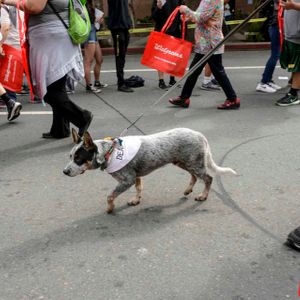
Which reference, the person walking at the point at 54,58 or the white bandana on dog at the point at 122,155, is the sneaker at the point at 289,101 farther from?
the white bandana on dog at the point at 122,155

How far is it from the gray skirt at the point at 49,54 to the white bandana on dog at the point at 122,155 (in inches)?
66.8

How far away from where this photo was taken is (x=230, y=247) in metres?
3.04

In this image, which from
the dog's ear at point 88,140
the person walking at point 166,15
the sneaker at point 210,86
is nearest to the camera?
the dog's ear at point 88,140

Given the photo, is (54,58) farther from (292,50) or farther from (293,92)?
(293,92)

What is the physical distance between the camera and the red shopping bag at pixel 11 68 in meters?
5.46

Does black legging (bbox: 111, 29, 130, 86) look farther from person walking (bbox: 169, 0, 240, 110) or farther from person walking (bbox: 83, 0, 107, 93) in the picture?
person walking (bbox: 169, 0, 240, 110)

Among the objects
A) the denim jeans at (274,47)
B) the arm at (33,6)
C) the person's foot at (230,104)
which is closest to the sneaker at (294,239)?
the arm at (33,6)

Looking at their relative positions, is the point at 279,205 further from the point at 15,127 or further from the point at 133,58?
the point at 133,58

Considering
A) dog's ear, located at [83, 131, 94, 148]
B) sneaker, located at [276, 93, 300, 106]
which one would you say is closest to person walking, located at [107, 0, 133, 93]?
sneaker, located at [276, 93, 300, 106]

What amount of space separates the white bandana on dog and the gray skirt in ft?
5.57

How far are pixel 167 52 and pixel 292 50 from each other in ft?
5.79

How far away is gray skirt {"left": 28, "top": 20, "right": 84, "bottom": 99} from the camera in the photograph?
4.61m

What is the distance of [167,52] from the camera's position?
593cm

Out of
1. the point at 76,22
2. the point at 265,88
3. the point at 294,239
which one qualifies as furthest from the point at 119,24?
the point at 294,239
